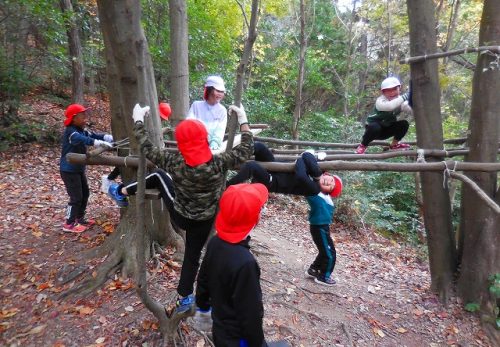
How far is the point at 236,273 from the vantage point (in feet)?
6.58

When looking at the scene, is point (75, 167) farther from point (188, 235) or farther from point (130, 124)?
point (188, 235)

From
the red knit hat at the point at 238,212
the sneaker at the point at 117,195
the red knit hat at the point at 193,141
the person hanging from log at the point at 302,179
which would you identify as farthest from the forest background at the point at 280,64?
the sneaker at the point at 117,195

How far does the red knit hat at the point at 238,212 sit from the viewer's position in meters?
2.01

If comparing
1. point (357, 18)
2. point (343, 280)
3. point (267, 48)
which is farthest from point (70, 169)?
point (357, 18)

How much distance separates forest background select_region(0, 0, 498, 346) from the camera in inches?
317

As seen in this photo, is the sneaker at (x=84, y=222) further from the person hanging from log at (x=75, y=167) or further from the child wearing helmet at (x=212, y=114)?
the child wearing helmet at (x=212, y=114)

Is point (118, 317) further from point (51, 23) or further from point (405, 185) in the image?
point (405, 185)

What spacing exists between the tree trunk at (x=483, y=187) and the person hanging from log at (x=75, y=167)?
14.3 feet

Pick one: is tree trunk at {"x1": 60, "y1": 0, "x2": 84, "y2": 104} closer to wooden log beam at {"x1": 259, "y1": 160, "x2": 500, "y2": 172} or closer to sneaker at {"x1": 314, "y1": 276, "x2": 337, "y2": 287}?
wooden log beam at {"x1": 259, "y1": 160, "x2": 500, "y2": 172}

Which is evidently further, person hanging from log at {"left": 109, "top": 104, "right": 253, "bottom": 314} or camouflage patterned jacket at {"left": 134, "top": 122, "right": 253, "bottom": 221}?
camouflage patterned jacket at {"left": 134, "top": 122, "right": 253, "bottom": 221}

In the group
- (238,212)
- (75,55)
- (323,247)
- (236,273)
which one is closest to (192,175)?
(238,212)

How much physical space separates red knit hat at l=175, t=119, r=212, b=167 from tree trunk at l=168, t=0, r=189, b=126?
2.48 m

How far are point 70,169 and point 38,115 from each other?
5.68 meters

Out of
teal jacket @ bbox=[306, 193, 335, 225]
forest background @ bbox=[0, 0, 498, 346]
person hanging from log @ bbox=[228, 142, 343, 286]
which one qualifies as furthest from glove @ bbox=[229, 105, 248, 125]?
forest background @ bbox=[0, 0, 498, 346]
